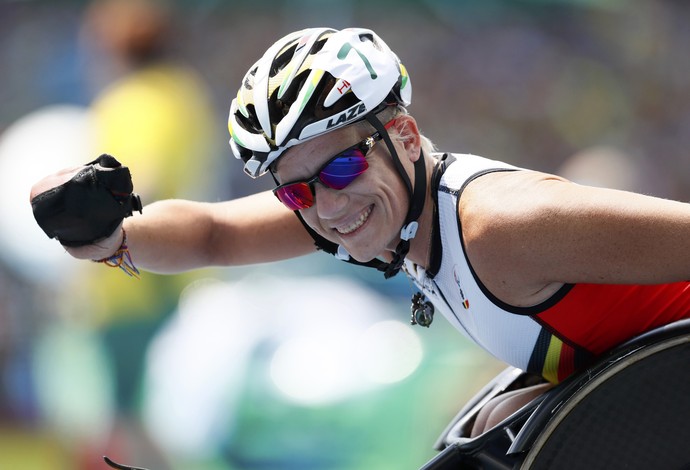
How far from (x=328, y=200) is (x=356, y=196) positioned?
9cm

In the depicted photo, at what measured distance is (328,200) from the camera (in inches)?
112

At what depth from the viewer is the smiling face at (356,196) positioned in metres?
2.83

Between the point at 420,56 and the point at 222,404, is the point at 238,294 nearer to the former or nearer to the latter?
the point at 222,404

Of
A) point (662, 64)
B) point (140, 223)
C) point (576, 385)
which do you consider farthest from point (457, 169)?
point (662, 64)

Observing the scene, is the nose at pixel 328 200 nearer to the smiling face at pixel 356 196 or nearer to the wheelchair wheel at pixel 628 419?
the smiling face at pixel 356 196

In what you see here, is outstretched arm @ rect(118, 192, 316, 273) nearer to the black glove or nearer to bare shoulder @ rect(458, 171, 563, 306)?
the black glove

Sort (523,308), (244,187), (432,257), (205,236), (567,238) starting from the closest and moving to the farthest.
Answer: (567,238) < (523,308) < (432,257) < (205,236) < (244,187)

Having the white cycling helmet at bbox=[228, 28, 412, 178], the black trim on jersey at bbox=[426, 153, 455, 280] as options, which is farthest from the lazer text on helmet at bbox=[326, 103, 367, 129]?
the black trim on jersey at bbox=[426, 153, 455, 280]

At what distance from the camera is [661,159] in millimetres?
5953

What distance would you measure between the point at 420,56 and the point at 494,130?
2.09 ft

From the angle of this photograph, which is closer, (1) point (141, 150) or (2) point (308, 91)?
(2) point (308, 91)

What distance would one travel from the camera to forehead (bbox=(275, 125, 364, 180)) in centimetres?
283

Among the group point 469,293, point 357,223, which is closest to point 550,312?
point 469,293

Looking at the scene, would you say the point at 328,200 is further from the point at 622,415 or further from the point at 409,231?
the point at 622,415
